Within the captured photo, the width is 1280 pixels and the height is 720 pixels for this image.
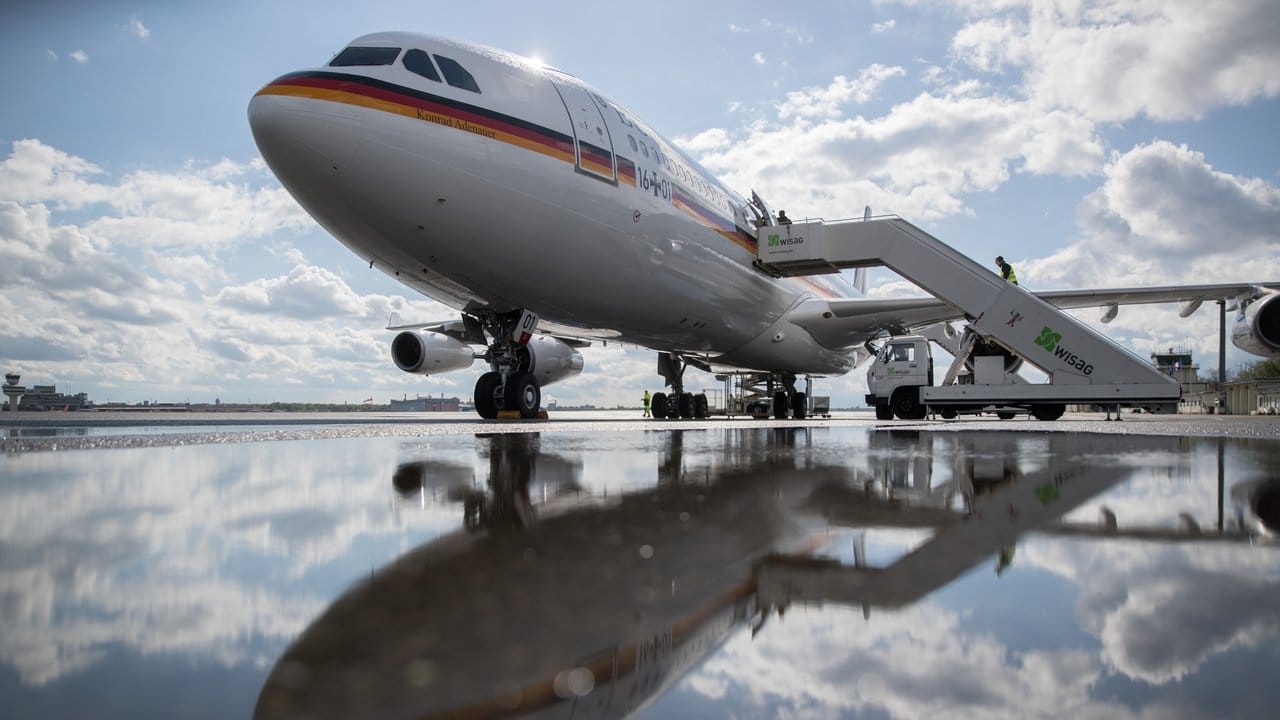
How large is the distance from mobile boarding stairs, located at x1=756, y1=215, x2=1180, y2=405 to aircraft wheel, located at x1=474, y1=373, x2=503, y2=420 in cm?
536

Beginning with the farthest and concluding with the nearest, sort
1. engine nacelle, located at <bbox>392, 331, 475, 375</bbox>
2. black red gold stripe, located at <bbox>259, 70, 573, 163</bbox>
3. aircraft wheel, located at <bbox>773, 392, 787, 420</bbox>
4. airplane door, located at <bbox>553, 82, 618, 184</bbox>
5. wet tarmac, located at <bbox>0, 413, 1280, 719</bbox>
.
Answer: aircraft wheel, located at <bbox>773, 392, 787, 420</bbox> → engine nacelle, located at <bbox>392, 331, 475, 375</bbox> → airplane door, located at <bbox>553, 82, 618, 184</bbox> → black red gold stripe, located at <bbox>259, 70, 573, 163</bbox> → wet tarmac, located at <bbox>0, 413, 1280, 719</bbox>

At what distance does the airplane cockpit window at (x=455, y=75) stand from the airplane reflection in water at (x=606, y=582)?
5.18 m

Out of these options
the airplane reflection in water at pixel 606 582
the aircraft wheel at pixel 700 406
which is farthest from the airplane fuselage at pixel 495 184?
the aircraft wheel at pixel 700 406

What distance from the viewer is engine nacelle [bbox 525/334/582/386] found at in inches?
610

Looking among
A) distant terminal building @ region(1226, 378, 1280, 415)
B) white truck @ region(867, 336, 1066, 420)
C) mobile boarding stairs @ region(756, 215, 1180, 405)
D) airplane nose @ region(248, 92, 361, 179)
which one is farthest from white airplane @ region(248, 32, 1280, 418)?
distant terminal building @ region(1226, 378, 1280, 415)

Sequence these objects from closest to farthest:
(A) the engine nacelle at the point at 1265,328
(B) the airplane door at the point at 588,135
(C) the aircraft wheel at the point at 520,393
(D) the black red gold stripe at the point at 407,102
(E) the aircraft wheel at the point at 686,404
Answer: (D) the black red gold stripe at the point at 407,102 < (B) the airplane door at the point at 588,135 < (C) the aircraft wheel at the point at 520,393 < (A) the engine nacelle at the point at 1265,328 < (E) the aircraft wheel at the point at 686,404

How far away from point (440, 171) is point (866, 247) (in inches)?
292

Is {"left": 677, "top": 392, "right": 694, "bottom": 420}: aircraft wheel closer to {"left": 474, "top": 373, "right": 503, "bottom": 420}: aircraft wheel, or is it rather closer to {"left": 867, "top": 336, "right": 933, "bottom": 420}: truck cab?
{"left": 867, "top": 336, "right": 933, "bottom": 420}: truck cab

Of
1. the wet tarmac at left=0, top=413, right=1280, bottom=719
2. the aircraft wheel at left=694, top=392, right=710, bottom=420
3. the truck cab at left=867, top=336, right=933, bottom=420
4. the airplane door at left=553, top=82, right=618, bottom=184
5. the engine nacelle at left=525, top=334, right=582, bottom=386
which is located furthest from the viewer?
the aircraft wheel at left=694, top=392, right=710, bottom=420

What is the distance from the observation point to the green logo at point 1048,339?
970 cm

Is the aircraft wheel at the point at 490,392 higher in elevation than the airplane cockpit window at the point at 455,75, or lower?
lower

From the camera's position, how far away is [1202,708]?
2.77 ft

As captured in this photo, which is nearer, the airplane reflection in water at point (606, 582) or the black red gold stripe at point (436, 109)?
the airplane reflection in water at point (606, 582)

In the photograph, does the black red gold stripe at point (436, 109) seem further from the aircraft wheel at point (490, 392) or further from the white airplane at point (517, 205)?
the aircraft wheel at point (490, 392)
